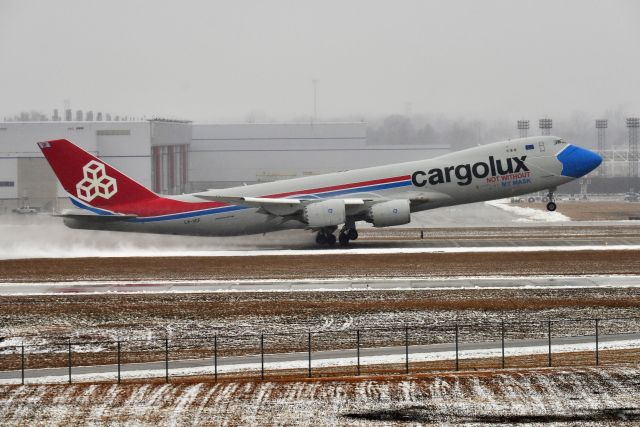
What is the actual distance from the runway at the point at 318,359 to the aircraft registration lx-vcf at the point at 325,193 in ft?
98.5

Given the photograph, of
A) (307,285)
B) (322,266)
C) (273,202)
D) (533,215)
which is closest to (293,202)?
(273,202)

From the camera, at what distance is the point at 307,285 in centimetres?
4862

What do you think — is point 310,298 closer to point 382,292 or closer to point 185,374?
point 382,292

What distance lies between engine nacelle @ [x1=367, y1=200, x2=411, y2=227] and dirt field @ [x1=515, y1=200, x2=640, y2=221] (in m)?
36.6

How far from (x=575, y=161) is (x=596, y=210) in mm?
46264

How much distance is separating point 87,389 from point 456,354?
10776 millimetres

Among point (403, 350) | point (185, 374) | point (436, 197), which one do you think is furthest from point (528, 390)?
point (436, 197)

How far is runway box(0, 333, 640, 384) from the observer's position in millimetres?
30656

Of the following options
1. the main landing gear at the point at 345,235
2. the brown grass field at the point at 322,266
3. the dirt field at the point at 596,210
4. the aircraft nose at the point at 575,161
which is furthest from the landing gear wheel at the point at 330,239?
the dirt field at the point at 596,210

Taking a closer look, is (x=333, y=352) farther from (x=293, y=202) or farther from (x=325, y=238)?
(x=325, y=238)

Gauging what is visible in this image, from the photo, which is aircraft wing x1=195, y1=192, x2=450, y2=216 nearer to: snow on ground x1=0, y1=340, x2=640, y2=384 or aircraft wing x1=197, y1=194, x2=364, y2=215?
aircraft wing x1=197, y1=194, x2=364, y2=215

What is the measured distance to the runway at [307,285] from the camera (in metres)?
47.1

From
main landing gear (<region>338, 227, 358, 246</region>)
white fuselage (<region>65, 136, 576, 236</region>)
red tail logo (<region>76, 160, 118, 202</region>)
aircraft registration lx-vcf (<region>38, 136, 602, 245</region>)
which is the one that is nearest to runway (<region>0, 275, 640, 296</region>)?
aircraft registration lx-vcf (<region>38, 136, 602, 245</region>)

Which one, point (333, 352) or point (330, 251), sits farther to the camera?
point (330, 251)
